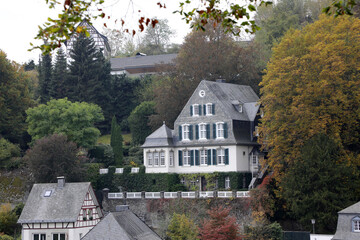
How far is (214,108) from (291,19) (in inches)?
884

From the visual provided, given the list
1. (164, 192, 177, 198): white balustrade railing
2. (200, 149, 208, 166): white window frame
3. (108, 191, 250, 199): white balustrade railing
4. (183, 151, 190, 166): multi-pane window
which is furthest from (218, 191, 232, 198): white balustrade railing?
(183, 151, 190, 166): multi-pane window

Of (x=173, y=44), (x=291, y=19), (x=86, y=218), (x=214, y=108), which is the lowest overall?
(x=86, y=218)

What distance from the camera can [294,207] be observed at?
140ft

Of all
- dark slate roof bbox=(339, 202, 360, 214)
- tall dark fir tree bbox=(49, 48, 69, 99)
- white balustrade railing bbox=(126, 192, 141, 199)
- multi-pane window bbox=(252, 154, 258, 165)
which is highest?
tall dark fir tree bbox=(49, 48, 69, 99)

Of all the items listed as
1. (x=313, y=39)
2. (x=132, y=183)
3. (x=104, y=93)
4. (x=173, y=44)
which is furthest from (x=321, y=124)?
(x=173, y=44)

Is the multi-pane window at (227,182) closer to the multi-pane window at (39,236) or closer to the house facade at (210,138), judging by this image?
the house facade at (210,138)

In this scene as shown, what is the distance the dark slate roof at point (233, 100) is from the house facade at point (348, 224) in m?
15.9

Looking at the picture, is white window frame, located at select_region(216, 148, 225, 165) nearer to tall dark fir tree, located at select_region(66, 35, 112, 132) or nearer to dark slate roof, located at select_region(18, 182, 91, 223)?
dark slate roof, located at select_region(18, 182, 91, 223)

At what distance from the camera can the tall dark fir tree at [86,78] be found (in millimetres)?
73375

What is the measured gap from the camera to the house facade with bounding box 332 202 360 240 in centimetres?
3831

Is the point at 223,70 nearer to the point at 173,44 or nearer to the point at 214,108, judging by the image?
the point at 214,108

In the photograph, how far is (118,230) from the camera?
3844 cm

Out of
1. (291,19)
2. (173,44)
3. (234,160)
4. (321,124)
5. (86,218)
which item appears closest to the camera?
(321,124)

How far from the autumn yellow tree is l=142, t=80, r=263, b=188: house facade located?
4.87 metres
